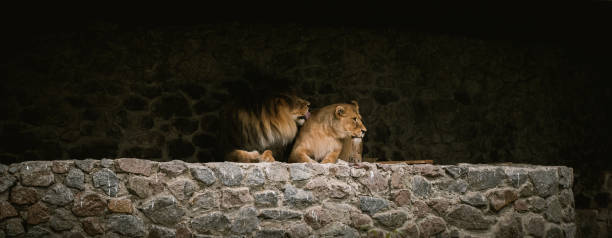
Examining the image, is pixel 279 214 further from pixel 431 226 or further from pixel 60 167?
pixel 60 167

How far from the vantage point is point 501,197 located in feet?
10.1

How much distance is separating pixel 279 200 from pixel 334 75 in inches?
88.9

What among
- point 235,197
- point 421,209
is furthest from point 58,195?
point 421,209

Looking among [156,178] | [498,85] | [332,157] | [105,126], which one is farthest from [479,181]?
[105,126]

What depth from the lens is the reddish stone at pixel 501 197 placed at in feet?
10.0

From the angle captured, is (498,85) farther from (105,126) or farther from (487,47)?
(105,126)

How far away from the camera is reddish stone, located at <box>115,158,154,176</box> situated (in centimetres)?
259

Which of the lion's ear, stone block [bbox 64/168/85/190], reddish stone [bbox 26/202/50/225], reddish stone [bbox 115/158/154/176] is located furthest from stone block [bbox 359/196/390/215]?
reddish stone [bbox 26/202/50/225]

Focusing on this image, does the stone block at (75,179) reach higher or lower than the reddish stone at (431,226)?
higher

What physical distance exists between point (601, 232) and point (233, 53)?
3.89 meters

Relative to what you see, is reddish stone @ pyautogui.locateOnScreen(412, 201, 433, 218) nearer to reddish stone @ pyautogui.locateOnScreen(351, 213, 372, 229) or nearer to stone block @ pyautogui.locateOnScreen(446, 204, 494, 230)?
stone block @ pyautogui.locateOnScreen(446, 204, 494, 230)

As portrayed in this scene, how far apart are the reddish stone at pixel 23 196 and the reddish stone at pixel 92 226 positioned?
28 centimetres

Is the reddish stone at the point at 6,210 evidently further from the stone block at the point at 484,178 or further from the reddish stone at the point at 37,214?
the stone block at the point at 484,178

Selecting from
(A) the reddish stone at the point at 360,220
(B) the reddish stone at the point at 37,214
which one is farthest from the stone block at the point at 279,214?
(B) the reddish stone at the point at 37,214
